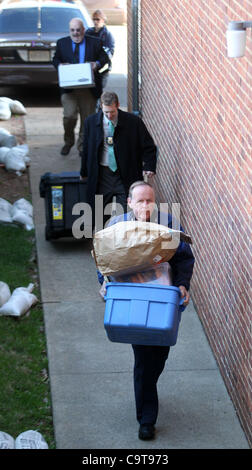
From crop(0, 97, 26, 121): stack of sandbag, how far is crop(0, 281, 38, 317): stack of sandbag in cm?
708

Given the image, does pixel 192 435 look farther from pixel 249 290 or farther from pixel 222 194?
pixel 222 194

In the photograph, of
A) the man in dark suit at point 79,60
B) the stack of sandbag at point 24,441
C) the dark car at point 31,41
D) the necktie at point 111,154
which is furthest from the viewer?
the dark car at point 31,41

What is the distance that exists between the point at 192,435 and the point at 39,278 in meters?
3.27

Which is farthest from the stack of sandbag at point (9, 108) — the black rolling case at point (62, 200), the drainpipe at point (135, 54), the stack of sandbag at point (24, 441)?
the stack of sandbag at point (24, 441)

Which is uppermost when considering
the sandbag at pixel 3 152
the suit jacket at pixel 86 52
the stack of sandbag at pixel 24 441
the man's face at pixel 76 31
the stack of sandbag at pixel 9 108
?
the man's face at pixel 76 31

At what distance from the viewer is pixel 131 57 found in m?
12.2

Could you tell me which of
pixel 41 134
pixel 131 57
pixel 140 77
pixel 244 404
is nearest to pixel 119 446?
pixel 244 404

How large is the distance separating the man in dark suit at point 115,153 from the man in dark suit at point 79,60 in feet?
11.2

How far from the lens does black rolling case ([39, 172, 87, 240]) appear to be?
9.14 meters

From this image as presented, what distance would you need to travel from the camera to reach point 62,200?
9.16m

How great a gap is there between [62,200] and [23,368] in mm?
2870

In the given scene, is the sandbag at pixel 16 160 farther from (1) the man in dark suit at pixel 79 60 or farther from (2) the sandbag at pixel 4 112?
(2) the sandbag at pixel 4 112

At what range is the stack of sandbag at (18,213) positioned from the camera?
9.89 metres

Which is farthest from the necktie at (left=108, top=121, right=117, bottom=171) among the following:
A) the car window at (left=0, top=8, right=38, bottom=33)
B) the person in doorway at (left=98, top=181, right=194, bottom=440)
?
the car window at (left=0, top=8, right=38, bottom=33)
